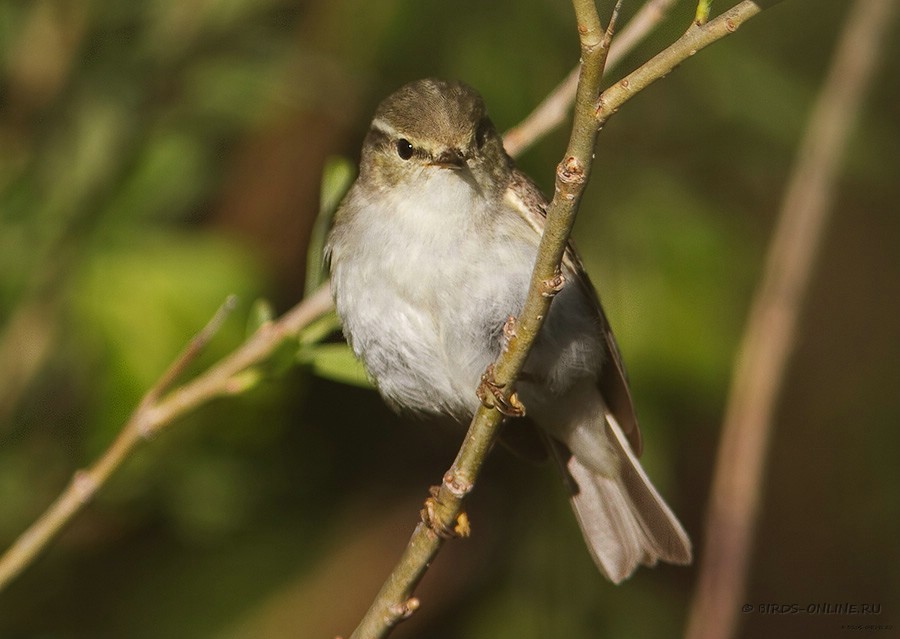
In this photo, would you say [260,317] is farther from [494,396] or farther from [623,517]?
[623,517]

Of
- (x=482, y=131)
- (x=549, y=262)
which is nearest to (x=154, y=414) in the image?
(x=549, y=262)

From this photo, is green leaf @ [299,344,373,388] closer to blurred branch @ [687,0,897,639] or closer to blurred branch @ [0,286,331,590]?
blurred branch @ [0,286,331,590]

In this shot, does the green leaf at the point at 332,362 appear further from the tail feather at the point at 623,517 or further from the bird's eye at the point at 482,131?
the tail feather at the point at 623,517

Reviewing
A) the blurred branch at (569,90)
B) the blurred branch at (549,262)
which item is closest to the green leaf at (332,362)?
the blurred branch at (549,262)

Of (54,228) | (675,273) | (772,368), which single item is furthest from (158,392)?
(675,273)

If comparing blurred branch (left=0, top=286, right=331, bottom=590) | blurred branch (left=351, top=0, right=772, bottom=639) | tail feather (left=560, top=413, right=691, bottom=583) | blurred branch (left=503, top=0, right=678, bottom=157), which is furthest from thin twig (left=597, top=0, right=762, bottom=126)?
tail feather (left=560, top=413, right=691, bottom=583)

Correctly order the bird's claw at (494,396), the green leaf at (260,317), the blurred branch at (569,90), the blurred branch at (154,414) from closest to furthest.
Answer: the bird's claw at (494,396), the blurred branch at (154,414), the green leaf at (260,317), the blurred branch at (569,90)

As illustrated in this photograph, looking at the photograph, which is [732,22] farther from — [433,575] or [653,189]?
[433,575]
